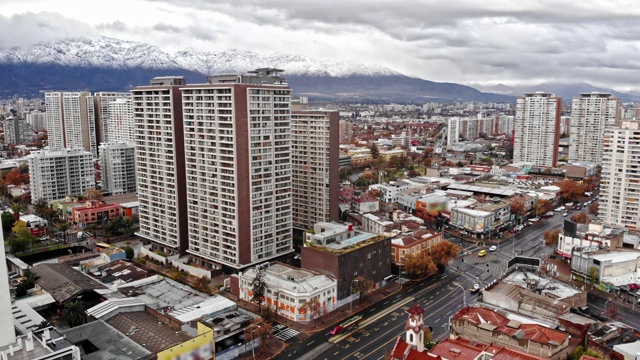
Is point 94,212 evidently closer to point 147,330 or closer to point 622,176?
point 147,330

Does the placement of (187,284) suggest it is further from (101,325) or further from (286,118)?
(286,118)

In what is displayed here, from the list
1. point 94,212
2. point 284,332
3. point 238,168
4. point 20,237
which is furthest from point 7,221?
point 284,332

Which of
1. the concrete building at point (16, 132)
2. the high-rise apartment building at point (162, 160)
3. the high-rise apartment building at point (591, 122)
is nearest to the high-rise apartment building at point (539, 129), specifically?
the high-rise apartment building at point (591, 122)

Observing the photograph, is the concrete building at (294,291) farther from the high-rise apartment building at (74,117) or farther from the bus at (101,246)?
the high-rise apartment building at (74,117)

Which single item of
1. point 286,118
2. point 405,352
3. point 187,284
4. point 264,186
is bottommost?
point 187,284

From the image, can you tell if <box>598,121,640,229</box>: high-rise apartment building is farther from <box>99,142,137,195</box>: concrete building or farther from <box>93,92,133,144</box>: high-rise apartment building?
<box>93,92,133,144</box>: high-rise apartment building

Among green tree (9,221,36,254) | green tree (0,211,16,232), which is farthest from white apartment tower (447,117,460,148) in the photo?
green tree (9,221,36,254)

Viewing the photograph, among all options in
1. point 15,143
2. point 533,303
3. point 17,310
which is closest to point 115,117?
point 15,143

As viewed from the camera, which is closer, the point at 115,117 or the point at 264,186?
the point at 264,186

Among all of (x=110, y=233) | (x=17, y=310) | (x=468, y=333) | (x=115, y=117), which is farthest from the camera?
(x=115, y=117)
